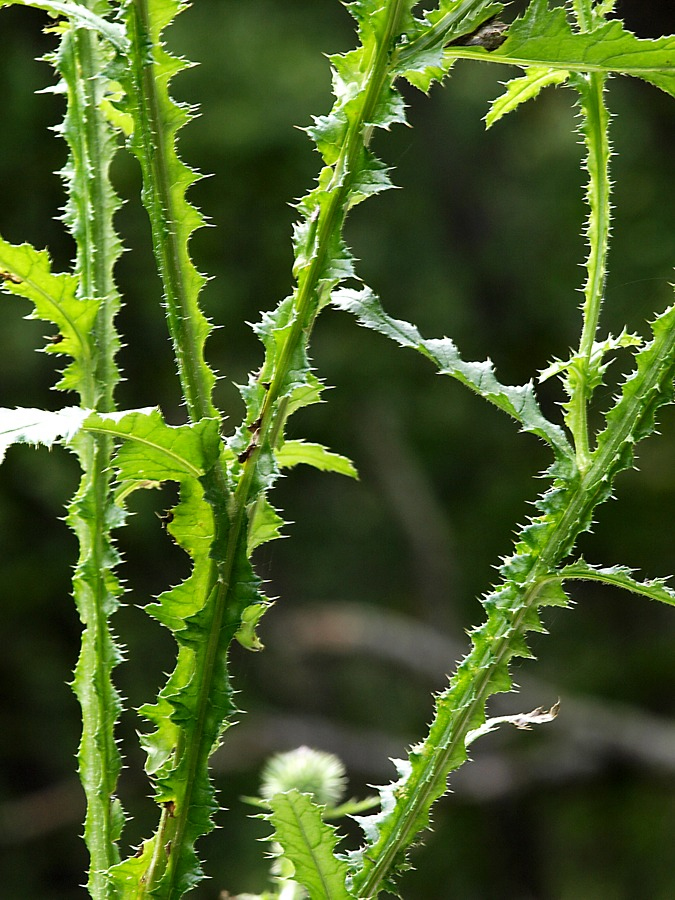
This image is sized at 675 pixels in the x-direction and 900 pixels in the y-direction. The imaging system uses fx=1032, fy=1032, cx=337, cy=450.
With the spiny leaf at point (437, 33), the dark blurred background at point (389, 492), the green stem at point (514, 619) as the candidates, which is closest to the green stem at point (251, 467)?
the spiny leaf at point (437, 33)

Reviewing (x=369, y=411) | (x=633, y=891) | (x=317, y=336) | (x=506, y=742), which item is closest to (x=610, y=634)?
(x=506, y=742)

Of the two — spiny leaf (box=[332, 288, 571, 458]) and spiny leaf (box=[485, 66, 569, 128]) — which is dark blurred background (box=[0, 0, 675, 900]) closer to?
spiny leaf (box=[485, 66, 569, 128])

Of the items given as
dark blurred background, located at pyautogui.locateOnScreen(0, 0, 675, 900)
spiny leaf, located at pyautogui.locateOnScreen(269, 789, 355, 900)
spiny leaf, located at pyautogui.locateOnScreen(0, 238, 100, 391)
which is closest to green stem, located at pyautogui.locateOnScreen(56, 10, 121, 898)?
spiny leaf, located at pyautogui.locateOnScreen(0, 238, 100, 391)

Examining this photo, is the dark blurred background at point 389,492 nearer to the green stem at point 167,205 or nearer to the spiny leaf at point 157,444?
the green stem at point 167,205

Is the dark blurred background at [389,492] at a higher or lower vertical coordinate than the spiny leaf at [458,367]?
higher

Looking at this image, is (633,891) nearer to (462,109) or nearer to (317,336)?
(317,336)

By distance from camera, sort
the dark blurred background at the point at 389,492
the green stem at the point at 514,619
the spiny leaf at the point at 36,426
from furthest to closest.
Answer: the dark blurred background at the point at 389,492
the green stem at the point at 514,619
the spiny leaf at the point at 36,426
